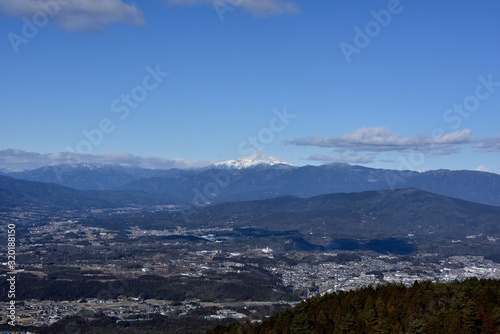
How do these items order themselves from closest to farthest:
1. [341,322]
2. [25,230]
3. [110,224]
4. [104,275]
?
[341,322]
[104,275]
[25,230]
[110,224]

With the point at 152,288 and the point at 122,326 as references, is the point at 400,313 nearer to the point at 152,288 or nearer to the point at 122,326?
the point at 122,326

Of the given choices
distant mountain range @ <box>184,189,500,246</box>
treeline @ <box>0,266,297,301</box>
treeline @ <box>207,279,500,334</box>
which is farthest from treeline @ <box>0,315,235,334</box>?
distant mountain range @ <box>184,189,500,246</box>

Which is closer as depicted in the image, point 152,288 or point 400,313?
point 400,313

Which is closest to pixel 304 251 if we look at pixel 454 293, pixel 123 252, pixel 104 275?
pixel 123 252

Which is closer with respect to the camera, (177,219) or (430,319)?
(430,319)

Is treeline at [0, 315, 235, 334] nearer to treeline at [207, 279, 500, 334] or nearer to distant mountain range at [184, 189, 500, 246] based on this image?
treeline at [207, 279, 500, 334]

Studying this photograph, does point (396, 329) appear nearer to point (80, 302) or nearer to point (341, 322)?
point (341, 322)

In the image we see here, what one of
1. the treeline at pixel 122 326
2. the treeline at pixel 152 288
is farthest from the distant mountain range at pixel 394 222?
the treeline at pixel 122 326

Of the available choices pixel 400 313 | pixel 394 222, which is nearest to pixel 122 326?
pixel 400 313
